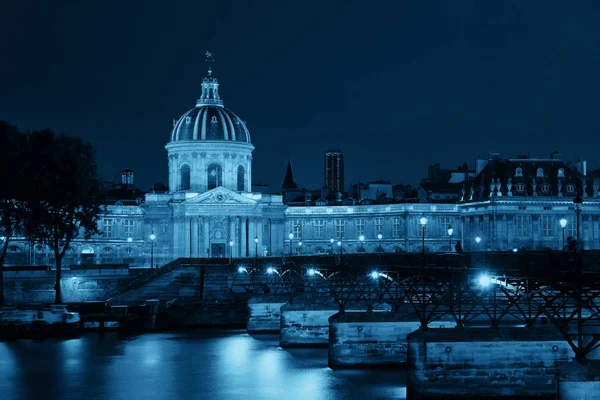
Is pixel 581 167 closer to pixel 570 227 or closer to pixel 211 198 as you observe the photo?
pixel 570 227

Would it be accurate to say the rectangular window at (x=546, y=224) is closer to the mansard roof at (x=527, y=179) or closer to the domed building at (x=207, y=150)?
the mansard roof at (x=527, y=179)

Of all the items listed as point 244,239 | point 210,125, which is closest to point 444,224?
point 244,239

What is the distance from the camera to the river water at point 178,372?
5775 cm

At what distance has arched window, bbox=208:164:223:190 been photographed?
5856 inches

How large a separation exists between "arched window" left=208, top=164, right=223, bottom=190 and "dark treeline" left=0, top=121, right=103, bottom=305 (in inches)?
1954

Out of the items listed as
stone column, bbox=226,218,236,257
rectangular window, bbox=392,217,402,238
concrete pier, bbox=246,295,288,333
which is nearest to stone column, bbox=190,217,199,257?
stone column, bbox=226,218,236,257

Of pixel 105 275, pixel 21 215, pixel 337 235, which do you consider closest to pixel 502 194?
pixel 337 235

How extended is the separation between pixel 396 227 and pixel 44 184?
67873mm

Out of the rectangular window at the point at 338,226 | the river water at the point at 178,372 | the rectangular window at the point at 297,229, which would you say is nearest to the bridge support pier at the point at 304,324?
the river water at the point at 178,372

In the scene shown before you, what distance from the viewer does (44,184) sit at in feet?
300

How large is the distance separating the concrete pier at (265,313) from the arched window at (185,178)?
196 feet

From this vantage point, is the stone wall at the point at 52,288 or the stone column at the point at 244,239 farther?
the stone column at the point at 244,239

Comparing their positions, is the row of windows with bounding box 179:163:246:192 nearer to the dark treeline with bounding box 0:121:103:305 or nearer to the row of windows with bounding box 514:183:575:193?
the row of windows with bounding box 514:183:575:193

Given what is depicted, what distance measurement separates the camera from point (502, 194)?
137250mm
